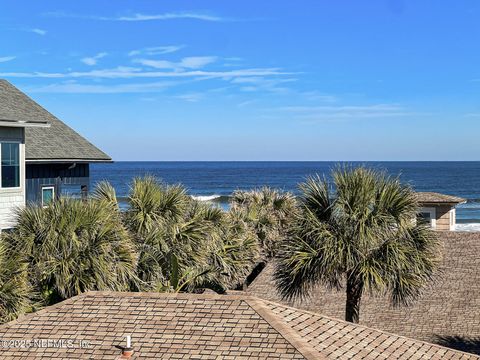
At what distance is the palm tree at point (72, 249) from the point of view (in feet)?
52.7

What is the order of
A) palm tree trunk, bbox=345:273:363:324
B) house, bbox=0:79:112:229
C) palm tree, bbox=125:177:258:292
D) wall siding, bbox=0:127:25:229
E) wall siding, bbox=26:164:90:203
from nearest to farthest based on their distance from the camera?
1. palm tree trunk, bbox=345:273:363:324
2. palm tree, bbox=125:177:258:292
3. wall siding, bbox=0:127:25:229
4. house, bbox=0:79:112:229
5. wall siding, bbox=26:164:90:203

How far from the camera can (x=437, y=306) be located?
79.6 ft

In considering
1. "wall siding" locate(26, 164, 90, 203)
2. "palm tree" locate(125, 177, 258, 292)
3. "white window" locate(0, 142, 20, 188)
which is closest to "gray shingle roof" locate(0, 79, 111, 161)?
"wall siding" locate(26, 164, 90, 203)

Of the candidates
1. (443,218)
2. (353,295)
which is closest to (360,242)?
(353,295)

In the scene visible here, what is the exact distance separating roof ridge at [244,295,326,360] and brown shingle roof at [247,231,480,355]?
10.1m

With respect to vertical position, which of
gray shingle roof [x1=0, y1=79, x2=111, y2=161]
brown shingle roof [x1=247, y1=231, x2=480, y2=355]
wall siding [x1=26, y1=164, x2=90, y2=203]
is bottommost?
brown shingle roof [x1=247, y1=231, x2=480, y2=355]

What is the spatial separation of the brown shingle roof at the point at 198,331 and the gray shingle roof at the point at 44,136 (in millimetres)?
10026

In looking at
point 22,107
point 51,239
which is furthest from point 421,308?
point 22,107

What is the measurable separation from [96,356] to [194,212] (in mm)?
11900

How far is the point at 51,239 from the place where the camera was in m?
16.5

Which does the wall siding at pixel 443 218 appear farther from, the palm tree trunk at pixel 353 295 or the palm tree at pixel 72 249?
the palm tree at pixel 72 249

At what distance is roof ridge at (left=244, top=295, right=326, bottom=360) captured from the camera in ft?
32.8

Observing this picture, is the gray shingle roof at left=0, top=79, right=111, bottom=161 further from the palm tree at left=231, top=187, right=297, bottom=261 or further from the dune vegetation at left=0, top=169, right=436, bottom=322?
the palm tree at left=231, top=187, right=297, bottom=261

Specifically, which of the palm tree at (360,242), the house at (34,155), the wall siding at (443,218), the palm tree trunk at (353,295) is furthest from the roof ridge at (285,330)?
the wall siding at (443,218)
